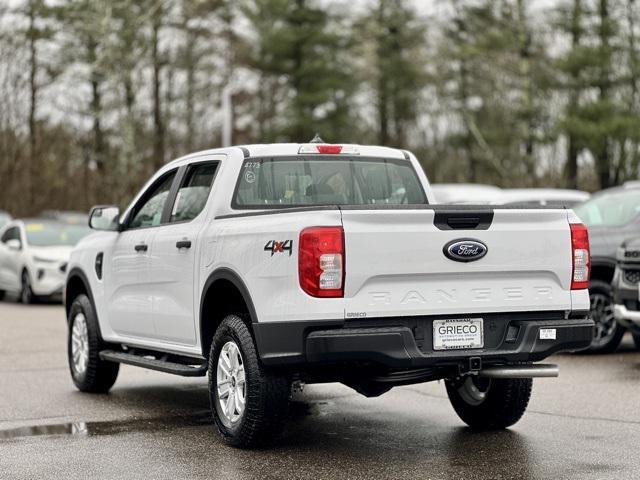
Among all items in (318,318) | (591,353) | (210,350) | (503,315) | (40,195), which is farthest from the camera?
(40,195)

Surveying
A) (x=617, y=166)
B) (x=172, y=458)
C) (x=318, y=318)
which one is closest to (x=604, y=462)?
(x=318, y=318)

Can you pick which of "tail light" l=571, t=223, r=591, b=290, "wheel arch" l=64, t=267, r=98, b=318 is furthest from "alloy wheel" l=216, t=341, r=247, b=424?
"wheel arch" l=64, t=267, r=98, b=318

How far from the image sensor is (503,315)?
745 centimetres

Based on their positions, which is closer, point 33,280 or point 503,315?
point 503,315

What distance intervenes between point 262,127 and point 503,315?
4472cm

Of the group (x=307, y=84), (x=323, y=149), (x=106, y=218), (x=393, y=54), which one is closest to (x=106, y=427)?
(x=106, y=218)

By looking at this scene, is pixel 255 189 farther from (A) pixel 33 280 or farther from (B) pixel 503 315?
(A) pixel 33 280

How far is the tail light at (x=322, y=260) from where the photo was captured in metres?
6.97

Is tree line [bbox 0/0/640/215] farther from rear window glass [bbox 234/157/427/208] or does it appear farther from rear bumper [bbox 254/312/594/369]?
rear bumper [bbox 254/312/594/369]

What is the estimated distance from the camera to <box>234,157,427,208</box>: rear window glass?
8492 millimetres

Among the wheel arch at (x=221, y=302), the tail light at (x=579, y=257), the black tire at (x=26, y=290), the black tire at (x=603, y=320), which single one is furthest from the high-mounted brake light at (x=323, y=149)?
the black tire at (x=26, y=290)

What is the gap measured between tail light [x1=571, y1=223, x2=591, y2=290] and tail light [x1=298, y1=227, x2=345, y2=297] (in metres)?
1.57

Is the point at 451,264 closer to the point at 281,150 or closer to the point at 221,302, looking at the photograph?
the point at 221,302

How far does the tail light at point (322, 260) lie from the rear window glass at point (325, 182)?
1445 mm
